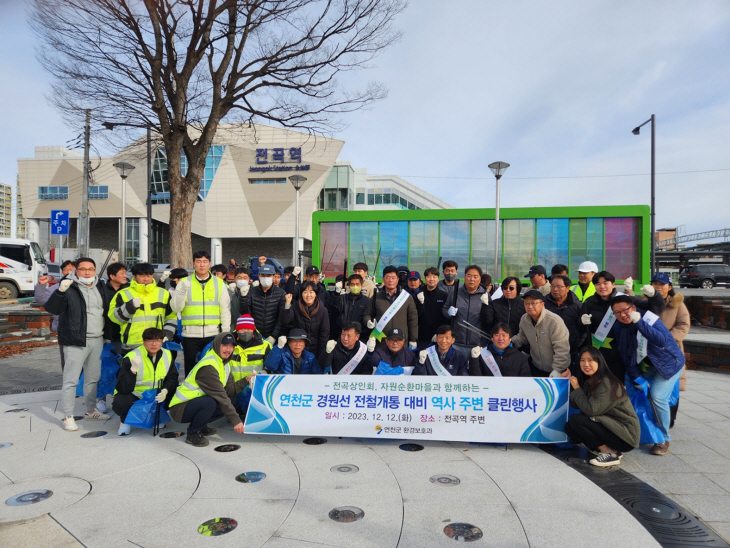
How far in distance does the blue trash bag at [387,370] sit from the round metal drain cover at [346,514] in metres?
1.78

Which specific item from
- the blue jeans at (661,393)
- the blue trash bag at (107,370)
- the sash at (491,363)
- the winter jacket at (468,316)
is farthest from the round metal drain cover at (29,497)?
the blue jeans at (661,393)

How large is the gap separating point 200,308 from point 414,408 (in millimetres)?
2579

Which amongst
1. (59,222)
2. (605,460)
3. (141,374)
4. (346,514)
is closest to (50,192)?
(59,222)

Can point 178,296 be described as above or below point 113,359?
above

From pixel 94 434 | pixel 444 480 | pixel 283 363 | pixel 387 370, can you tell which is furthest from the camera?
pixel 283 363

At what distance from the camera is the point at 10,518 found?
2.89 m

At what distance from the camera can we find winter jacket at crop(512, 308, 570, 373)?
14.7 ft

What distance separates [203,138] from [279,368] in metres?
10.5

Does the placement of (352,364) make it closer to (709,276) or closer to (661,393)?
(661,393)

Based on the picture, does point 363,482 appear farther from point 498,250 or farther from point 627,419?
point 498,250

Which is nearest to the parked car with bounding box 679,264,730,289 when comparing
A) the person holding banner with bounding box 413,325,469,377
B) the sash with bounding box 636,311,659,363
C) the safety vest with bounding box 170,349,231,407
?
the sash with bounding box 636,311,659,363

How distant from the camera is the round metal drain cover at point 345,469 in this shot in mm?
3664

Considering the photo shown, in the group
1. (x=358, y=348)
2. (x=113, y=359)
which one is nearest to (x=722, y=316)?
(x=358, y=348)

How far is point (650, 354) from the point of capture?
13.5ft
